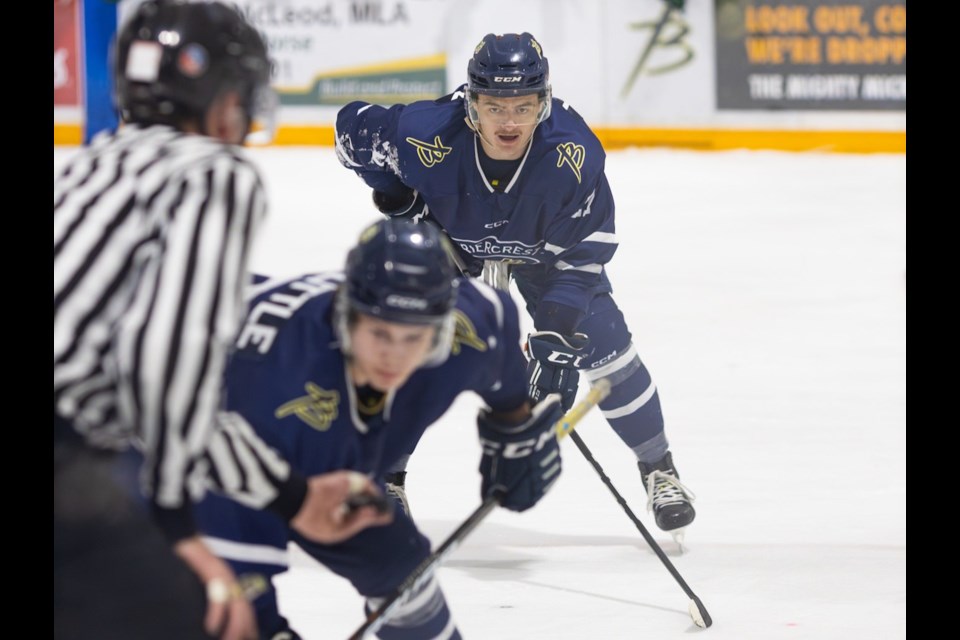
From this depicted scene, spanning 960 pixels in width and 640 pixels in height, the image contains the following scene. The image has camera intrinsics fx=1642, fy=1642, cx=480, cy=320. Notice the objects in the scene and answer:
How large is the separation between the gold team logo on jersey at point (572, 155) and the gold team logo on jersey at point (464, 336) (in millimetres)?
1488

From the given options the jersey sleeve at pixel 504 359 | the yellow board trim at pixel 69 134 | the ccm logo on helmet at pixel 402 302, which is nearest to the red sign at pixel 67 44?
the yellow board trim at pixel 69 134

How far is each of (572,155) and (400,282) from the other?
5.82 ft

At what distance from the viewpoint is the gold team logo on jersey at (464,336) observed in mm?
2373

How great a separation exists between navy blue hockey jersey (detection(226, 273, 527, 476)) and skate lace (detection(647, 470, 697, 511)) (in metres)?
1.54

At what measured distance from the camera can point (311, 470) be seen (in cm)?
233

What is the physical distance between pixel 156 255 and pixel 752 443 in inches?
125

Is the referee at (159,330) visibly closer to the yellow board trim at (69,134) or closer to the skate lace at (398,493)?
the skate lace at (398,493)

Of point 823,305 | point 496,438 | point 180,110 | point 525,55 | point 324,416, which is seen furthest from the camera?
point 823,305

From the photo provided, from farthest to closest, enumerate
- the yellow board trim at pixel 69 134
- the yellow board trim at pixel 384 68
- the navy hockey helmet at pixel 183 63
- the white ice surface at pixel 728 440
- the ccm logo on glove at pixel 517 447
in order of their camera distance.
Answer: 1. the yellow board trim at pixel 69 134
2. the yellow board trim at pixel 384 68
3. the white ice surface at pixel 728 440
4. the ccm logo on glove at pixel 517 447
5. the navy hockey helmet at pixel 183 63

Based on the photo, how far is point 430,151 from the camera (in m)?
3.99

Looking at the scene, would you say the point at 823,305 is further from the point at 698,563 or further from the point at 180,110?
the point at 180,110

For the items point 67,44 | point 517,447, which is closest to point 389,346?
point 517,447
